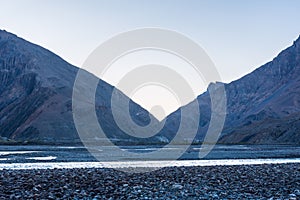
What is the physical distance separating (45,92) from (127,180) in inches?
7065

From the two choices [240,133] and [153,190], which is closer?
[153,190]

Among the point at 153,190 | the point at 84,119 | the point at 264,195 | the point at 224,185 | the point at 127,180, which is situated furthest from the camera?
the point at 84,119

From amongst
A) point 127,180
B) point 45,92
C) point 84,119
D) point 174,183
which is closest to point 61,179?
point 127,180

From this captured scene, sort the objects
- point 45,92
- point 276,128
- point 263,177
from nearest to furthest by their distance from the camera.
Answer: point 263,177, point 276,128, point 45,92

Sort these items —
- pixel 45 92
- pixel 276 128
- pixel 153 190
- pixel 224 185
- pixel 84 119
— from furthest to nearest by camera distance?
1. pixel 45 92
2. pixel 84 119
3. pixel 276 128
4. pixel 224 185
5. pixel 153 190

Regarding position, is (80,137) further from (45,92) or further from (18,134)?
(45,92)

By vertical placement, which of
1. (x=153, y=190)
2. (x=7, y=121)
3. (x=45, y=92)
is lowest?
(x=153, y=190)

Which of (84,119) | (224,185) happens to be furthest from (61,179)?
(84,119)

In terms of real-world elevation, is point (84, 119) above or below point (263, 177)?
above

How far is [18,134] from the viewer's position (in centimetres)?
16788

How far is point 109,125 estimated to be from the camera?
7598 inches

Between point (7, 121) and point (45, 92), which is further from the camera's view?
point (45, 92)

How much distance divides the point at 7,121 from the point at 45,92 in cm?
2224

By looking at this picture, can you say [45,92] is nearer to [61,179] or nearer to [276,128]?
[276,128]
